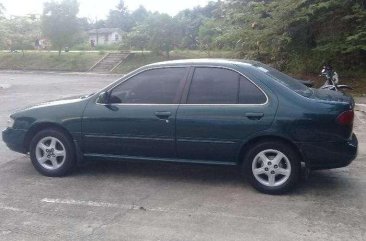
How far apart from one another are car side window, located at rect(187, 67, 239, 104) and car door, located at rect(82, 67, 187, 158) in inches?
Answer: 6.9

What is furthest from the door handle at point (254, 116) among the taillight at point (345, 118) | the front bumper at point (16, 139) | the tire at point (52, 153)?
the front bumper at point (16, 139)

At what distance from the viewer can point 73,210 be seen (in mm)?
4793

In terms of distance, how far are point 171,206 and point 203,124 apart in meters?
1.03

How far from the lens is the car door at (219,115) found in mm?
5137

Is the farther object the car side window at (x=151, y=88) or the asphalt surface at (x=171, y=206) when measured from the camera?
the car side window at (x=151, y=88)

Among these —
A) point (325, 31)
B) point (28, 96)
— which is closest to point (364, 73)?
point (325, 31)

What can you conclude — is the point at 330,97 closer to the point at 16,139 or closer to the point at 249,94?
the point at 249,94

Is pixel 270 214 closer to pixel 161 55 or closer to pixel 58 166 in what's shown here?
pixel 58 166

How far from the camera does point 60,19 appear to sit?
36.0 meters

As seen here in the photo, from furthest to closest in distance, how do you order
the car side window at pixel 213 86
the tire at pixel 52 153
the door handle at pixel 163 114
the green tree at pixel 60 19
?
the green tree at pixel 60 19, the tire at pixel 52 153, the door handle at pixel 163 114, the car side window at pixel 213 86

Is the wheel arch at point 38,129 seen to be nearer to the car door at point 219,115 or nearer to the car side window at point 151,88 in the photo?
the car side window at point 151,88

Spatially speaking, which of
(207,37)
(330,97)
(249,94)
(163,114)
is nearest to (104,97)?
(163,114)

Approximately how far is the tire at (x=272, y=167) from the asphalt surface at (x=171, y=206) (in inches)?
5.6

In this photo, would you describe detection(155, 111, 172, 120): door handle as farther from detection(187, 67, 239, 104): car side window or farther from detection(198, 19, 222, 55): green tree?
detection(198, 19, 222, 55): green tree
